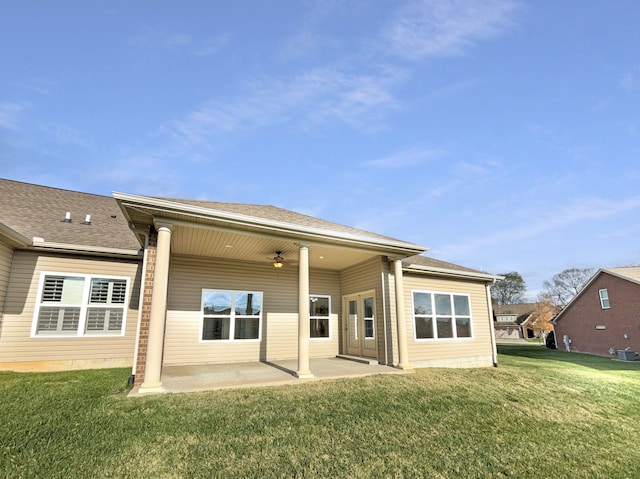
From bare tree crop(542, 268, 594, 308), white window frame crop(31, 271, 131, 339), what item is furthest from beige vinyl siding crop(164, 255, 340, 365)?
bare tree crop(542, 268, 594, 308)

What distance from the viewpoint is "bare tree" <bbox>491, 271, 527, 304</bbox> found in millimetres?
57188

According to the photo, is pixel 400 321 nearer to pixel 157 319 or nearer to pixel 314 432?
pixel 314 432

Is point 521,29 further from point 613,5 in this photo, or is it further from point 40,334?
point 40,334

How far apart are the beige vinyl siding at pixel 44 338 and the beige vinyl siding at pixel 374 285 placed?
602 centimetres

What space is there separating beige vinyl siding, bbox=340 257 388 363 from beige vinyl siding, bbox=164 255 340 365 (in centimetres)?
78

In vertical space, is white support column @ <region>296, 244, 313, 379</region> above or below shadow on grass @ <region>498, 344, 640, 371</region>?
above

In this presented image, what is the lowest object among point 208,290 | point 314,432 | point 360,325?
point 314,432

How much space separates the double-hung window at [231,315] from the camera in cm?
885

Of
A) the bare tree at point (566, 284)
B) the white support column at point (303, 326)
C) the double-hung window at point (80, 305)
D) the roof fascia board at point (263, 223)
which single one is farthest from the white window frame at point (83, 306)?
the bare tree at point (566, 284)

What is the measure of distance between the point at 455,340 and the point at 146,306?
8577mm

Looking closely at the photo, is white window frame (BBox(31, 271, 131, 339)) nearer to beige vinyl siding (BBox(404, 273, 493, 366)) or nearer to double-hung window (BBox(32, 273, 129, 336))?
double-hung window (BBox(32, 273, 129, 336))

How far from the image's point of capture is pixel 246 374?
676cm

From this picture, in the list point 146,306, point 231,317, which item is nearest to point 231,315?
point 231,317

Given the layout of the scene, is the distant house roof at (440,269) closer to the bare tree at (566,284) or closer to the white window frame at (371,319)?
the white window frame at (371,319)
